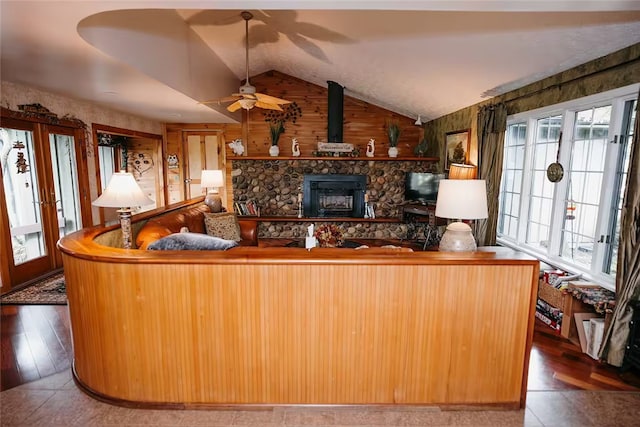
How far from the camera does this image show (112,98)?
14.3ft

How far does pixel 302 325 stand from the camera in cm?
196

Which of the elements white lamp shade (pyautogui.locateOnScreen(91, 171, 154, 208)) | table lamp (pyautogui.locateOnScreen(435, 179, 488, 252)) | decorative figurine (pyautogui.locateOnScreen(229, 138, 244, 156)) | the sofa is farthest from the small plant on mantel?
table lamp (pyautogui.locateOnScreen(435, 179, 488, 252))

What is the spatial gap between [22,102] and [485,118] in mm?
5311

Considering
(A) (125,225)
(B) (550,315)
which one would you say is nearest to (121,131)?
(A) (125,225)

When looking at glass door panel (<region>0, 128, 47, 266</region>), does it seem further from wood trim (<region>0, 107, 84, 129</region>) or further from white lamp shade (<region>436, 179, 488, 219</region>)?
white lamp shade (<region>436, 179, 488, 219</region>)

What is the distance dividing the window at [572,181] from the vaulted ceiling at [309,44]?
465 millimetres

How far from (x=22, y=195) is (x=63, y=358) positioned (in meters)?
2.43

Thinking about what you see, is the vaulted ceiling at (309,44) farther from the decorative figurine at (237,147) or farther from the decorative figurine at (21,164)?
the decorative figurine at (237,147)

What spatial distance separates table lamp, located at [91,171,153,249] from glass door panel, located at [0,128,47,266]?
227 centimetres

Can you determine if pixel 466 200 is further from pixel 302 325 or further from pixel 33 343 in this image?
pixel 33 343

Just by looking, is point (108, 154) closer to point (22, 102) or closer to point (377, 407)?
point (22, 102)

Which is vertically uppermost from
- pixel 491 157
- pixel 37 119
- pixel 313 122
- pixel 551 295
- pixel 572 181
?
pixel 313 122

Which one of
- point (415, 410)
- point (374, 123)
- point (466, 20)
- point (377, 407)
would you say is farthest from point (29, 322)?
point (374, 123)

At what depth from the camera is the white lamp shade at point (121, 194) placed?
2.36m
